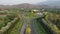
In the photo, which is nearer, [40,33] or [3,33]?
[3,33]

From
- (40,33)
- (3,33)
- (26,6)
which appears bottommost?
(26,6)

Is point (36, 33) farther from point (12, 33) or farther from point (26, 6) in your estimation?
point (26, 6)

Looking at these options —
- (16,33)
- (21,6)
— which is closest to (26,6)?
(21,6)

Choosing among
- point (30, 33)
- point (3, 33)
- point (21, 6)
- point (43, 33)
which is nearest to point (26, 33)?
point (30, 33)

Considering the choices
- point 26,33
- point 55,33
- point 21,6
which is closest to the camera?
point 55,33

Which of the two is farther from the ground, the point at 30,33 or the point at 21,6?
the point at 30,33

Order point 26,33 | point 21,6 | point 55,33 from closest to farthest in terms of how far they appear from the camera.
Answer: point 55,33, point 26,33, point 21,6

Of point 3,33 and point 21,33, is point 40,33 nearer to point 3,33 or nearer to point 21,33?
point 21,33

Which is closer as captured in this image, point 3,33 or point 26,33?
point 3,33

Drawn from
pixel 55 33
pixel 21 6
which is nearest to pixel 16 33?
pixel 55 33
